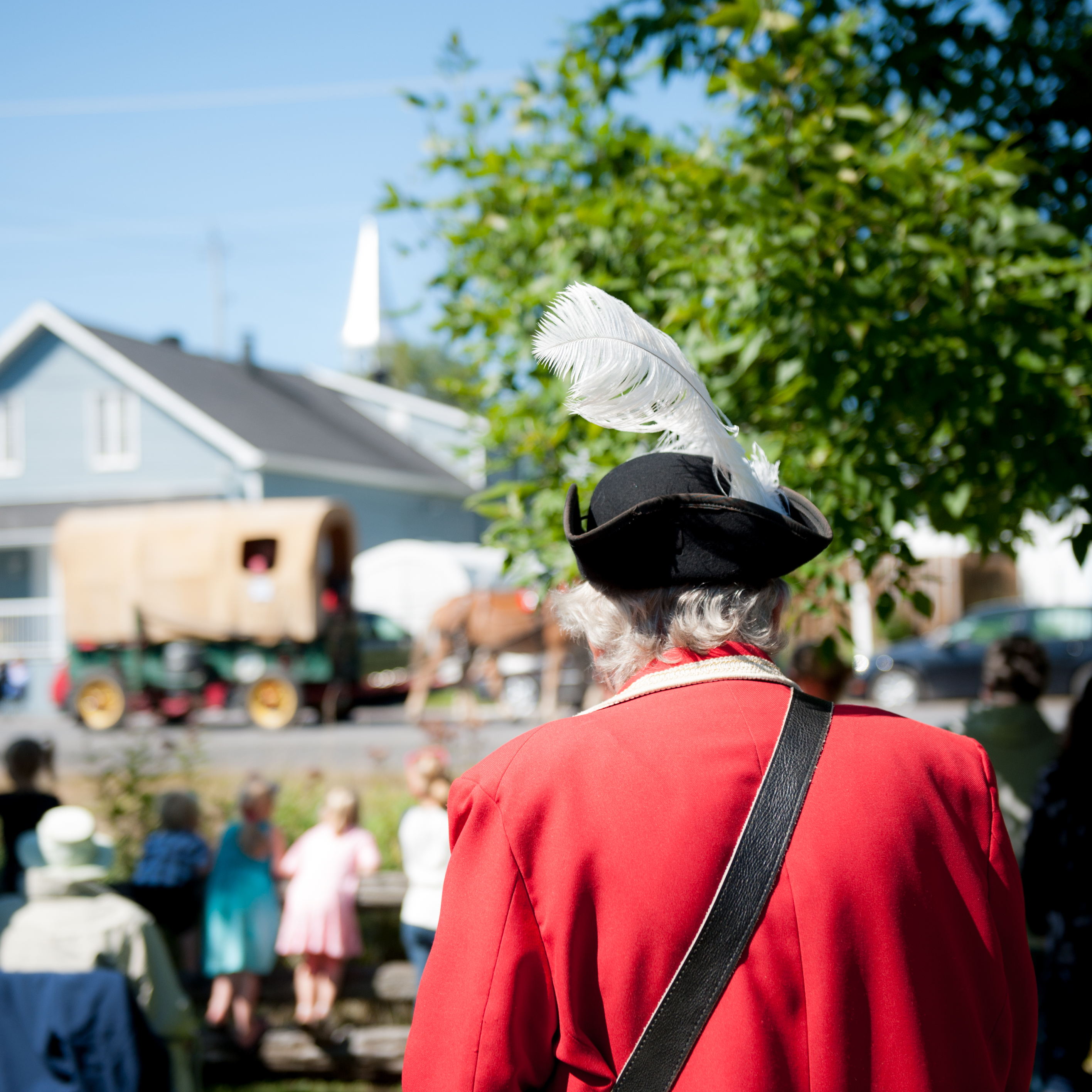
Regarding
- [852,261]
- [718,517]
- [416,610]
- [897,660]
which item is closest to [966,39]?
[852,261]

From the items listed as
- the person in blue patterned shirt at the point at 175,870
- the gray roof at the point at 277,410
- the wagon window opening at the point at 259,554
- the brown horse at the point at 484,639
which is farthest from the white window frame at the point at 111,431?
the person in blue patterned shirt at the point at 175,870

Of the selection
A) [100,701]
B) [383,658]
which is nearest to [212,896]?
[100,701]

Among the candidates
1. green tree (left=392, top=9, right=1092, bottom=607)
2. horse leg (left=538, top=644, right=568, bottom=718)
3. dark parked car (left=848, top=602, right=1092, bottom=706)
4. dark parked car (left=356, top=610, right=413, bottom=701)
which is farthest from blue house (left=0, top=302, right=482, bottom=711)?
green tree (left=392, top=9, right=1092, bottom=607)

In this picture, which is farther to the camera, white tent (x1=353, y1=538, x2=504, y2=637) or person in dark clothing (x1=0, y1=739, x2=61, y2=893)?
white tent (x1=353, y1=538, x2=504, y2=637)

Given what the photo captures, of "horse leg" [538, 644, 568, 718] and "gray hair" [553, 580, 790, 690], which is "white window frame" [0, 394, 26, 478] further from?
"gray hair" [553, 580, 790, 690]

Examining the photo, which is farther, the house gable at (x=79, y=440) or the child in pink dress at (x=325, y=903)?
the house gable at (x=79, y=440)

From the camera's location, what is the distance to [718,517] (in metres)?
1.46

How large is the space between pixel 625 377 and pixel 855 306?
1.36 m

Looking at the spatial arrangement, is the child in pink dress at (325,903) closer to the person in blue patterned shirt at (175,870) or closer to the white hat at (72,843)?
the person in blue patterned shirt at (175,870)

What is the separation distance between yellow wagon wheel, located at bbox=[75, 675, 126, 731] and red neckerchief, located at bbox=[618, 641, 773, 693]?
1380 cm

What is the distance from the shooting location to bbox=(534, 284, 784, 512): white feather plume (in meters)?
1.64

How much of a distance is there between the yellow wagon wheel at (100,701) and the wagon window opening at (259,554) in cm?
239

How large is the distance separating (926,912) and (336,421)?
2474 centimetres

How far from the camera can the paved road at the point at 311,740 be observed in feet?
32.6
